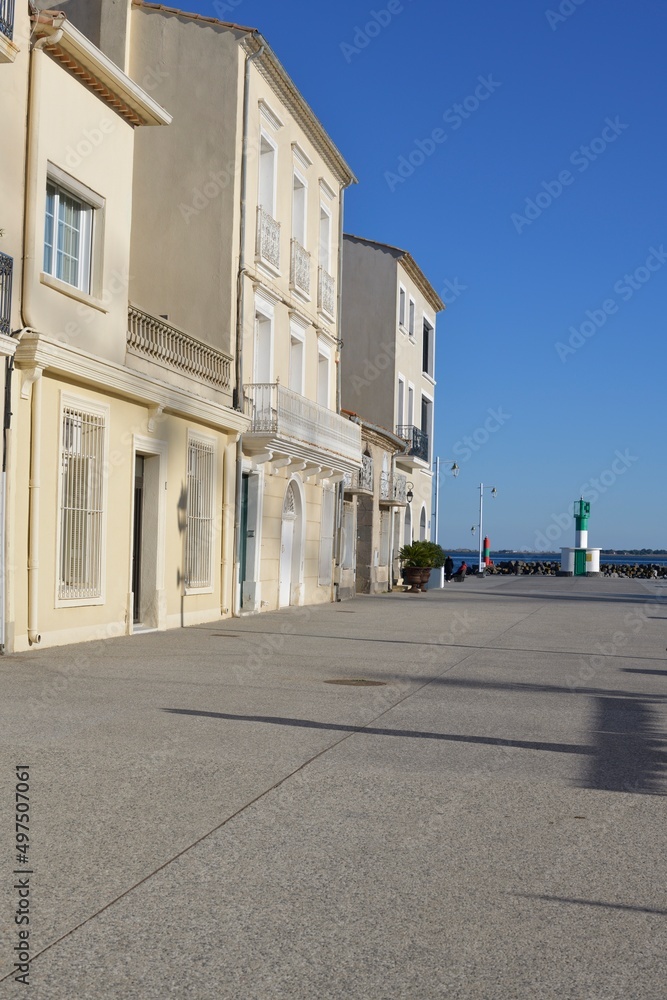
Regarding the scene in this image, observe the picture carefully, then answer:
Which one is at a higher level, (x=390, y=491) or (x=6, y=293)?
(x=6, y=293)

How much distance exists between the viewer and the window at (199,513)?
19.3 m

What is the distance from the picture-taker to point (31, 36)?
14.0 meters

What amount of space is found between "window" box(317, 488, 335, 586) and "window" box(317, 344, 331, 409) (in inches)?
88.1

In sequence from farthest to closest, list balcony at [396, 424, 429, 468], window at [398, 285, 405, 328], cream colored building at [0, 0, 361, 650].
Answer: balcony at [396, 424, 429, 468] → window at [398, 285, 405, 328] → cream colored building at [0, 0, 361, 650]

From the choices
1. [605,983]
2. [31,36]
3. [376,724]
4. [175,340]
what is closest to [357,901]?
[605,983]

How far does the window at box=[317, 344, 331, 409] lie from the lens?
2862cm

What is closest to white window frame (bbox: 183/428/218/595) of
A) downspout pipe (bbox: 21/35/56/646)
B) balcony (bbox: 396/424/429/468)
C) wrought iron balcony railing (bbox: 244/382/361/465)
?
wrought iron balcony railing (bbox: 244/382/361/465)

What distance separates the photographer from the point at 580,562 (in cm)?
7569

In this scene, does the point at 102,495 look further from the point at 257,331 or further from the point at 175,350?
the point at 257,331

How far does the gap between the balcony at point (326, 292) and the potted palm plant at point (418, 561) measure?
11.3 meters

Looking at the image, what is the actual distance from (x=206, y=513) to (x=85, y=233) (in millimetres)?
5941

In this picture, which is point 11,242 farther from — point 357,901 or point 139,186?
point 357,901

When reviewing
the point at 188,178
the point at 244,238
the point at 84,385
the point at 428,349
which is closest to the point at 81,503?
the point at 84,385

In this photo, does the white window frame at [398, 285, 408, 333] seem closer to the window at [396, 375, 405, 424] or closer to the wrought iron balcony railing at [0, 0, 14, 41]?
the window at [396, 375, 405, 424]
